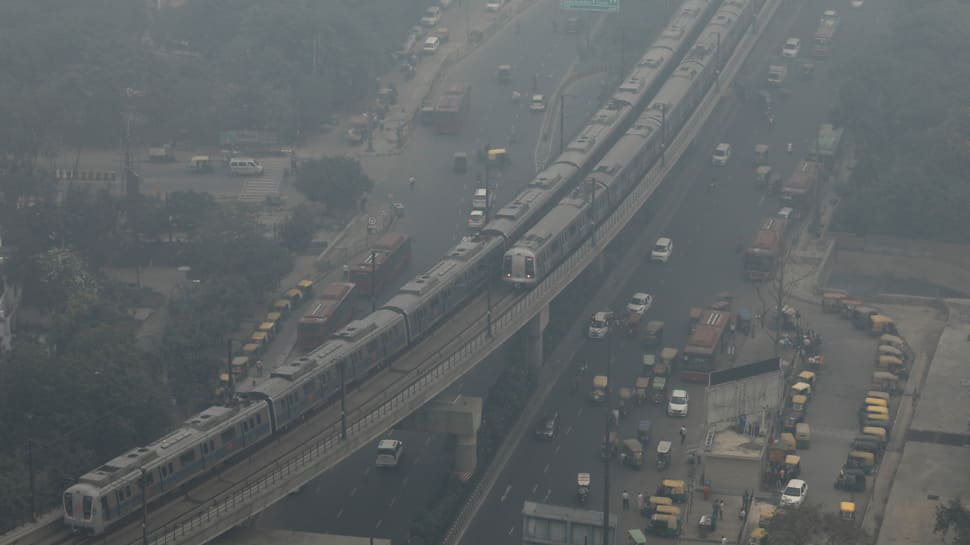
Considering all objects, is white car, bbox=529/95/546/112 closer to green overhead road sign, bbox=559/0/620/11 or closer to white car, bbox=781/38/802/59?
green overhead road sign, bbox=559/0/620/11

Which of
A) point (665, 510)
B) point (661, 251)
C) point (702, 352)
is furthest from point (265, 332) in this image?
point (665, 510)

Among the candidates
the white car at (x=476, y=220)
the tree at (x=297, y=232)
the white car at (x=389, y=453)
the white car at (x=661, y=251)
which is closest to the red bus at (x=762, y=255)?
the white car at (x=661, y=251)

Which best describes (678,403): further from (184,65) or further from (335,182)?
(184,65)

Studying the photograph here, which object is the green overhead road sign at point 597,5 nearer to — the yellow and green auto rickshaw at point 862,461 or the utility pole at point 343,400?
the yellow and green auto rickshaw at point 862,461

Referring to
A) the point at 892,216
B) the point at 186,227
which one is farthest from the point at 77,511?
the point at 892,216

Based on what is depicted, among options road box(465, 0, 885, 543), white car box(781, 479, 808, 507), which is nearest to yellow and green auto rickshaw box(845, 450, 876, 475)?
road box(465, 0, 885, 543)

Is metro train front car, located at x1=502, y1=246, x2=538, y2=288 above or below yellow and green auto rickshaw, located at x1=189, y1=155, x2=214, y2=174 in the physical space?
above
